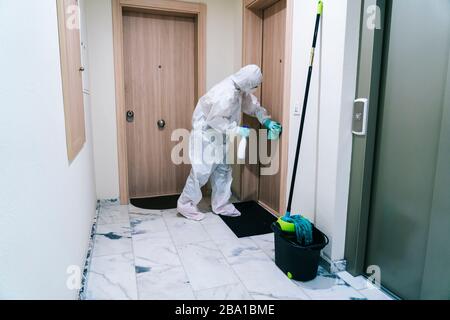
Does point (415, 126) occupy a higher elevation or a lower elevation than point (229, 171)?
higher

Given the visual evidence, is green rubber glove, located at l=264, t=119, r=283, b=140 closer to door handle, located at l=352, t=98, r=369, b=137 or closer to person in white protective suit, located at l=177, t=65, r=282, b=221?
person in white protective suit, located at l=177, t=65, r=282, b=221

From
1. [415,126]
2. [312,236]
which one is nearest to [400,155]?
[415,126]

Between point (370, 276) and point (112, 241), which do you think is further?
point (112, 241)

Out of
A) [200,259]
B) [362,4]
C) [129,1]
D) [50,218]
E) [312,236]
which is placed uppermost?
[129,1]

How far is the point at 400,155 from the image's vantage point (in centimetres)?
172

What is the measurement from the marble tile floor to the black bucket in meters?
0.06

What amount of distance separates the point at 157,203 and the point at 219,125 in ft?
3.78

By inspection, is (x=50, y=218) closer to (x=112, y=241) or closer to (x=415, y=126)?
(x=112, y=241)

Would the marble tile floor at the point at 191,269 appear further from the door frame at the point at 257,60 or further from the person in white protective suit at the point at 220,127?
the door frame at the point at 257,60

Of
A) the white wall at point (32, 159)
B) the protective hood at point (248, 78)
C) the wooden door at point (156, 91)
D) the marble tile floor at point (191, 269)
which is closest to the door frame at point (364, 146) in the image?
the marble tile floor at point (191, 269)

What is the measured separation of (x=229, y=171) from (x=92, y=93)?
1.55 metres

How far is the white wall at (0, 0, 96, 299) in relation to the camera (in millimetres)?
847

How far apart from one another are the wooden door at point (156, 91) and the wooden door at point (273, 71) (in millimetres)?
856

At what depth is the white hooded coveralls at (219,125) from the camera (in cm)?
279
